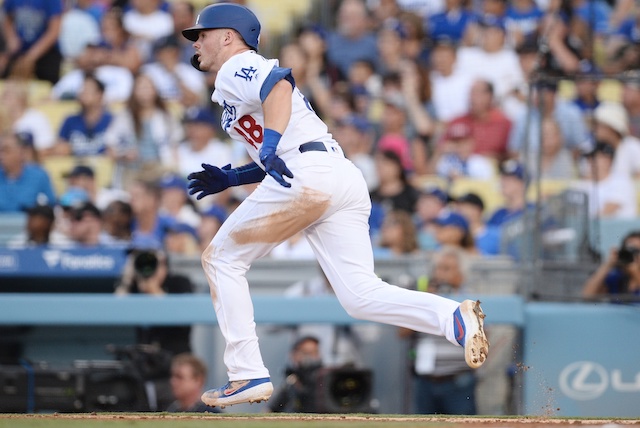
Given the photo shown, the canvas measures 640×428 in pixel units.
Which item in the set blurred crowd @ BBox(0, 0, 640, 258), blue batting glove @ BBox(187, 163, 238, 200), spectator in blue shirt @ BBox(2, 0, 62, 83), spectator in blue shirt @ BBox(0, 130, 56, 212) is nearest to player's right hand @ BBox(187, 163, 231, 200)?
blue batting glove @ BBox(187, 163, 238, 200)

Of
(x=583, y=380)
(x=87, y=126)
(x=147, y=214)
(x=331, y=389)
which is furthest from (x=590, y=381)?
(x=87, y=126)

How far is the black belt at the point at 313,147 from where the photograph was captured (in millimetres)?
4949

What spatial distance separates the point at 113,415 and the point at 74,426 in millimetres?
1026

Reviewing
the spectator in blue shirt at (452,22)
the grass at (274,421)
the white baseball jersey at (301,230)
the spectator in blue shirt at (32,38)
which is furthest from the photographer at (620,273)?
the spectator in blue shirt at (32,38)

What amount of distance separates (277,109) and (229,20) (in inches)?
23.3

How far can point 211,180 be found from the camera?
A: 5.29 metres

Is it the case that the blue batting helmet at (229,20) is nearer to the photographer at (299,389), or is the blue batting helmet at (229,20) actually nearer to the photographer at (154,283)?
the photographer at (299,389)

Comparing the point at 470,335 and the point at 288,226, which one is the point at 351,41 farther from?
the point at 470,335

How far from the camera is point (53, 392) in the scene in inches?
282

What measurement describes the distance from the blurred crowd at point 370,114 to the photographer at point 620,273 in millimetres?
479

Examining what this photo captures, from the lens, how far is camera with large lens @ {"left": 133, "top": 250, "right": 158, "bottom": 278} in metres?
7.67

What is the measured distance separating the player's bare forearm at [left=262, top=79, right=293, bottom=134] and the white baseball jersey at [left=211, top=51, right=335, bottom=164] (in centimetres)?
3

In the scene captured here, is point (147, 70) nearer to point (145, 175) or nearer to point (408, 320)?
point (145, 175)

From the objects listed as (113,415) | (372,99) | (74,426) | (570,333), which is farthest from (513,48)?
(74,426)
